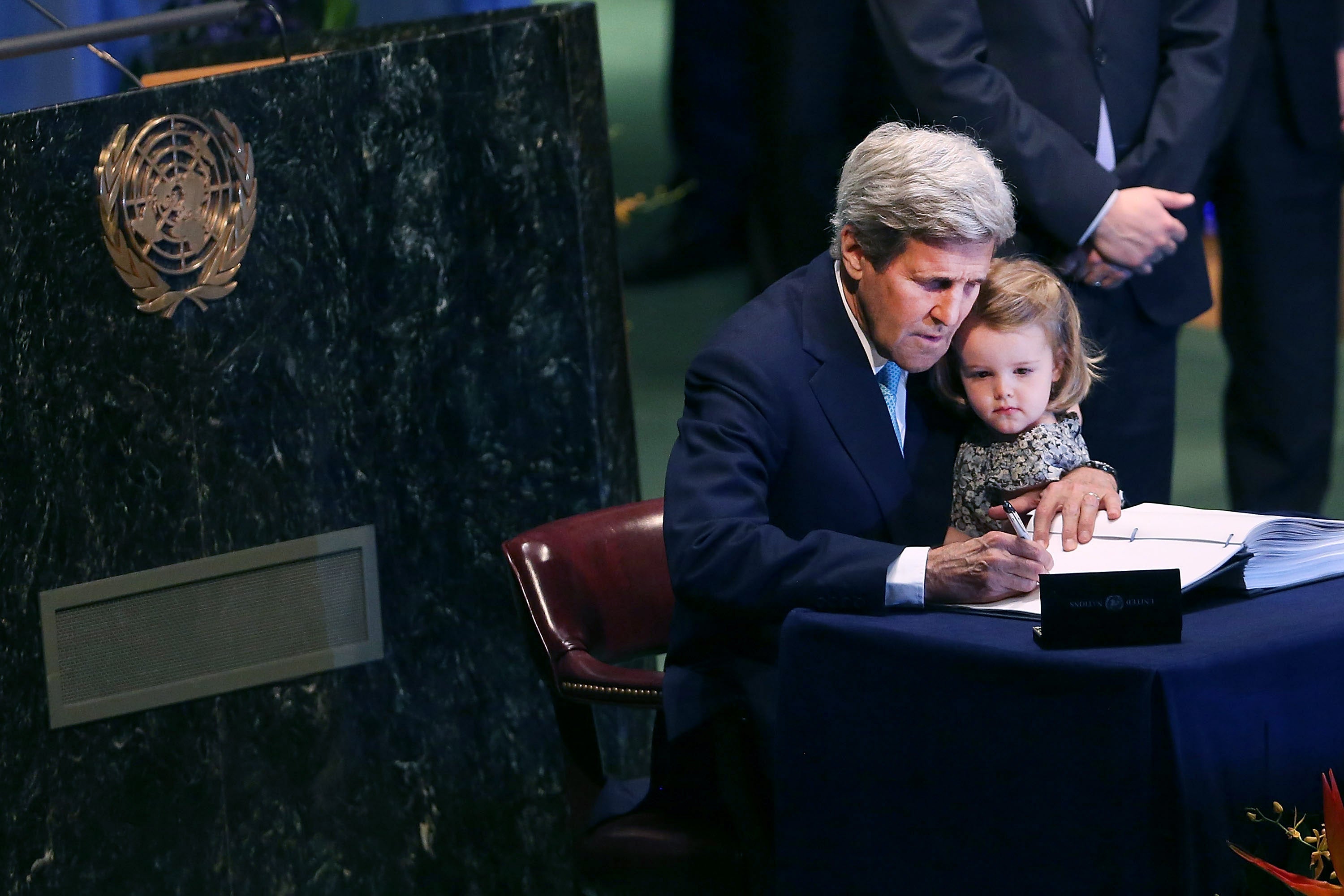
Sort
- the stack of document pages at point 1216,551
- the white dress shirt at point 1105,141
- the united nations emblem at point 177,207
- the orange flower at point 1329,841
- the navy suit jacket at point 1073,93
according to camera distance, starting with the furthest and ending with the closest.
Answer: the white dress shirt at point 1105,141, the navy suit jacket at point 1073,93, the united nations emblem at point 177,207, the stack of document pages at point 1216,551, the orange flower at point 1329,841

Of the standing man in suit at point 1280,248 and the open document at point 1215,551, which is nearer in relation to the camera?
the open document at point 1215,551

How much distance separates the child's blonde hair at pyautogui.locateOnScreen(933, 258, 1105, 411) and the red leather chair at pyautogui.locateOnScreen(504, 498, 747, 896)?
47 cm

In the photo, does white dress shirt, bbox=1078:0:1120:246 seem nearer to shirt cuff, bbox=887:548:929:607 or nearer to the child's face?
the child's face

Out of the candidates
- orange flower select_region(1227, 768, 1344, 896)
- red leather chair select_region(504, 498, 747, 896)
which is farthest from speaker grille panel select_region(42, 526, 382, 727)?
orange flower select_region(1227, 768, 1344, 896)

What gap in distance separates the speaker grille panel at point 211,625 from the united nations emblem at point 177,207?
43 cm

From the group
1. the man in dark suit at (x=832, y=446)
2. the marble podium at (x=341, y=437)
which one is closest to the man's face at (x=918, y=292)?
the man in dark suit at (x=832, y=446)

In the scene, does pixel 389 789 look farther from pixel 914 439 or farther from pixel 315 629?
pixel 914 439

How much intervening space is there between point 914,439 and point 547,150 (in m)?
0.95

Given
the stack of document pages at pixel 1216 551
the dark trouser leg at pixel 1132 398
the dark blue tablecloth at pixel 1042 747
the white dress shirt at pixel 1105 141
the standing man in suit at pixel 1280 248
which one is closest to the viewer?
the dark blue tablecloth at pixel 1042 747

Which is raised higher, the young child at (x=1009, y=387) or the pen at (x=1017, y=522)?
the young child at (x=1009, y=387)

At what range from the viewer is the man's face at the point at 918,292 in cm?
201

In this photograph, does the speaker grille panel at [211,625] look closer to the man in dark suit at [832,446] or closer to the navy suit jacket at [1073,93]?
the man in dark suit at [832,446]

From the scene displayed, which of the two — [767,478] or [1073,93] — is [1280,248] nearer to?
[1073,93]

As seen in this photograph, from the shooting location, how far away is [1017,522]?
1928 mm
